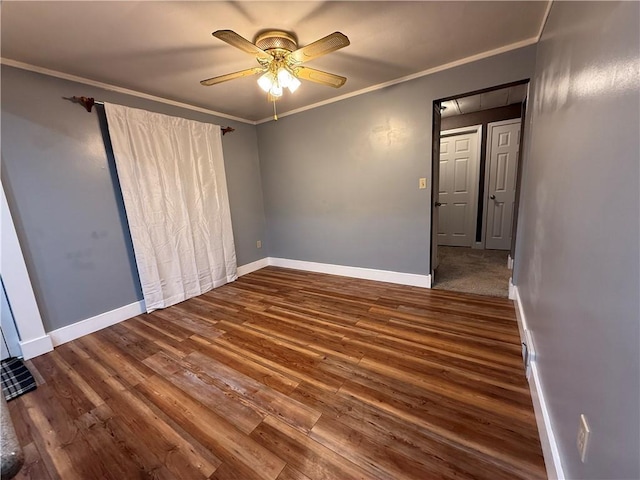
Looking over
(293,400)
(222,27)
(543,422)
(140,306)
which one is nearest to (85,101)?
(222,27)

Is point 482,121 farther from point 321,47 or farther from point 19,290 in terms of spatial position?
point 19,290

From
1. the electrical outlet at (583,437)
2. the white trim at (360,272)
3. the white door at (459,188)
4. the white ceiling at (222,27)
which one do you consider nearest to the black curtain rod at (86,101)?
the white ceiling at (222,27)

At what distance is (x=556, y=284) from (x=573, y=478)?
2.30 ft

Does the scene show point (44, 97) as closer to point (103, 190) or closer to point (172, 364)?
point (103, 190)

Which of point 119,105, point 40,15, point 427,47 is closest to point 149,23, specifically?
point 40,15

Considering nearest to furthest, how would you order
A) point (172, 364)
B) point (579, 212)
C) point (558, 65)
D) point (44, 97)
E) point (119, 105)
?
point (579, 212)
point (558, 65)
point (172, 364)
point (44, 97)
point (119, 105)

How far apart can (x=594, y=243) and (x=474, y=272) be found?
2.92 m

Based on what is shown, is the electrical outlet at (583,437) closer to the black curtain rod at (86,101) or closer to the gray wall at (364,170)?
the gray wall at (364,170)

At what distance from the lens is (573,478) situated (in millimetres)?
829

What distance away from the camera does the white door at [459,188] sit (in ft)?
14.6

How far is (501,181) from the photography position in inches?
165

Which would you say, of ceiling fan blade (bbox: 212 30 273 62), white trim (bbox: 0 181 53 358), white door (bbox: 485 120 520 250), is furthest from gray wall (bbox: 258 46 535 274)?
white trim (bbox: 0 181 53 358)

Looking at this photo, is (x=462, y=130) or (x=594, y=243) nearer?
(x=594, y=243)

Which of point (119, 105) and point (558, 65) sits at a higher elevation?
point (119, 105)
